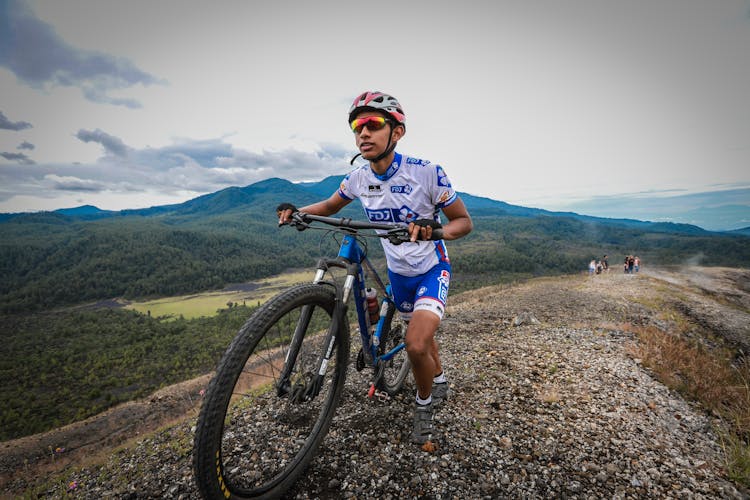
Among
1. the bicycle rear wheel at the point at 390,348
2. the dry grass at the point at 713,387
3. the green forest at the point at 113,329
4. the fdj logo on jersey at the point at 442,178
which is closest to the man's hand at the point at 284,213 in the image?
the green forest at the point at 113,329

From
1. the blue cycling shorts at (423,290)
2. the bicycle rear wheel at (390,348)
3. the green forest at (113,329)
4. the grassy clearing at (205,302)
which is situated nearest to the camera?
the blue cycling shorts at (423,290)

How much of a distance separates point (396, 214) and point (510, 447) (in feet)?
10.0

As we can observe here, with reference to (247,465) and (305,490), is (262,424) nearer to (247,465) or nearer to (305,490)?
(247,465)

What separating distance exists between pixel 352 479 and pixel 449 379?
8.82ft

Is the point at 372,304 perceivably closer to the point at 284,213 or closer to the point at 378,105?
the point at 284,213

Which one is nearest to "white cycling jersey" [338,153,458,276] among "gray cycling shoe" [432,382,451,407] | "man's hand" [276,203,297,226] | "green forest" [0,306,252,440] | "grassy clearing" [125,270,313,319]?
"man's hand" [276,203,297,226]

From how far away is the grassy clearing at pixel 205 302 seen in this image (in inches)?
4892

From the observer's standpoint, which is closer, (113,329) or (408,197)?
(408,197)

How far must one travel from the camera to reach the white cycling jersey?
11.2 ft

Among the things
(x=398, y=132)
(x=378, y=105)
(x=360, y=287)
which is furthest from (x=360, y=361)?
(x=378, y=105)

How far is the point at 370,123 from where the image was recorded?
10.8 feet

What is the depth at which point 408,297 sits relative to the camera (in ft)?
13.3

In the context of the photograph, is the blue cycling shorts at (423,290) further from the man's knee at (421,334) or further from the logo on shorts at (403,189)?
the logo on shorts at (403,189)

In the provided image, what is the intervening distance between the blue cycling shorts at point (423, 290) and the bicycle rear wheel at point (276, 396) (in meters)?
0.96
